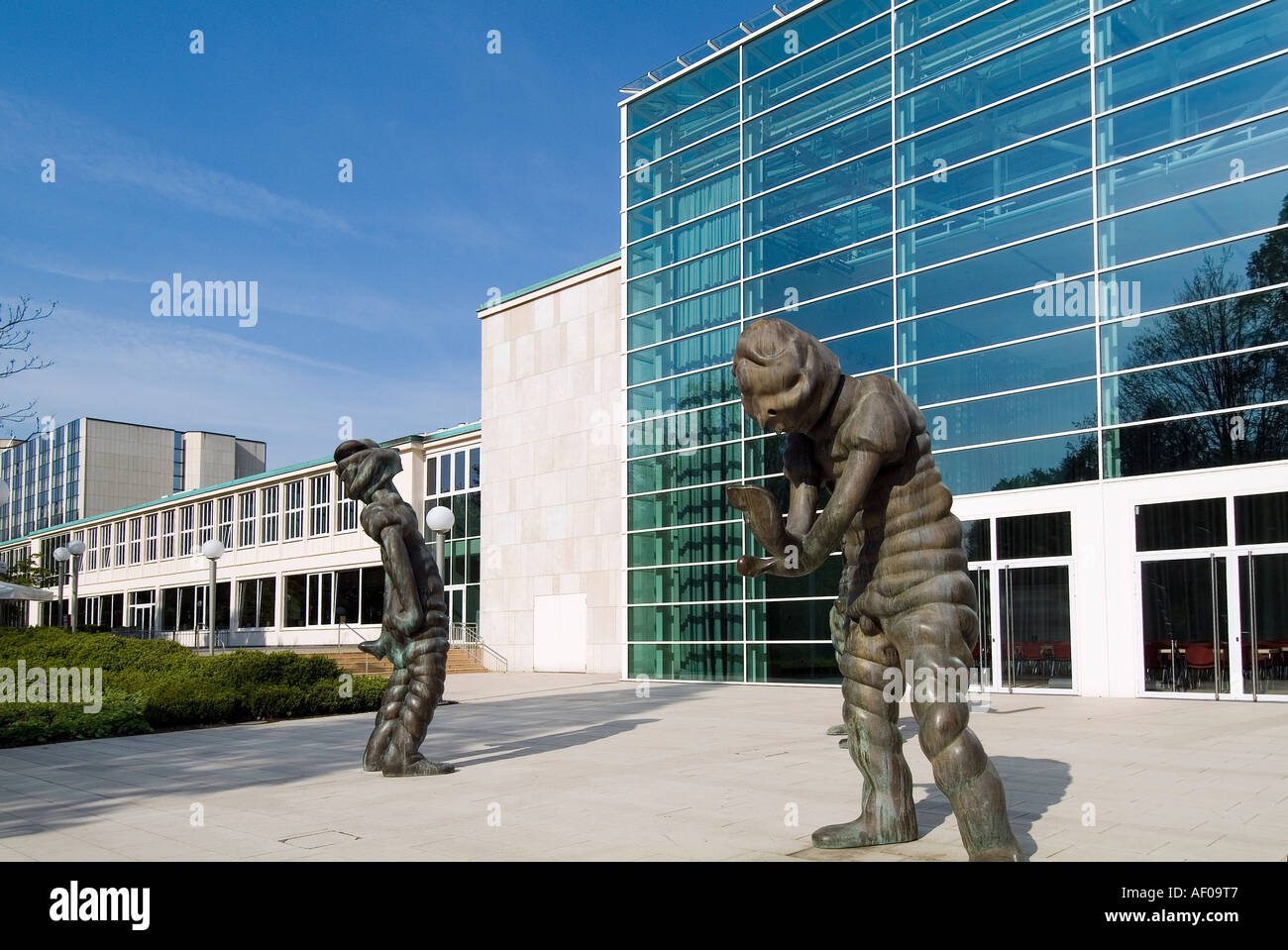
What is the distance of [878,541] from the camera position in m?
5.08

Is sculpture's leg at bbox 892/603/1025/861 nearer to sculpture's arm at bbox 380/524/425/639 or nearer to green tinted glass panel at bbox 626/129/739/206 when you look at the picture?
sculpture's arm at bbox 380/524/425/639

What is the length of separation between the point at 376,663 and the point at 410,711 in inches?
776

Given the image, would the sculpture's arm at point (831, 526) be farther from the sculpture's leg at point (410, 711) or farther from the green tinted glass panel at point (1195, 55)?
the green tinted glass panel at point (1195, 55)

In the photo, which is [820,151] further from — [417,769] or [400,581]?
[417,769]

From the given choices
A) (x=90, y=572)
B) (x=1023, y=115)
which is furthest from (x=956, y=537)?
(x=90, y=572)

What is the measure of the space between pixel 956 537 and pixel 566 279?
26354 millimetres

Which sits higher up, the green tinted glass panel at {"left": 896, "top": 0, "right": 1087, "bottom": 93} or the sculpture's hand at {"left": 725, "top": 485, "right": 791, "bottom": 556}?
the green tinted glass panel at {"left": 896, "top": 0, "right": 1087, "bottom": 93}

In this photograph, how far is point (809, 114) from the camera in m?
23.5

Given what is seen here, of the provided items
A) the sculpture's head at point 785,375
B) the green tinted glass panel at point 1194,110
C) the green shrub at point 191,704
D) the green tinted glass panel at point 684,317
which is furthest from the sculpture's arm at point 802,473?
the green tinted glass panel at point 684,317

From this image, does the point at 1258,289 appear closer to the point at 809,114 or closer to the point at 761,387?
the point at 809,114

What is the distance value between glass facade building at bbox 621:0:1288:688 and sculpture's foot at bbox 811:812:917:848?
13.3 meters

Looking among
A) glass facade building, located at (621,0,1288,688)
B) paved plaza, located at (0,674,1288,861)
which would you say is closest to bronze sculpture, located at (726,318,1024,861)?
paved plaza, located at (0,674,1288,861)

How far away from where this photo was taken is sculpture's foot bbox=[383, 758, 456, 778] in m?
9.02
